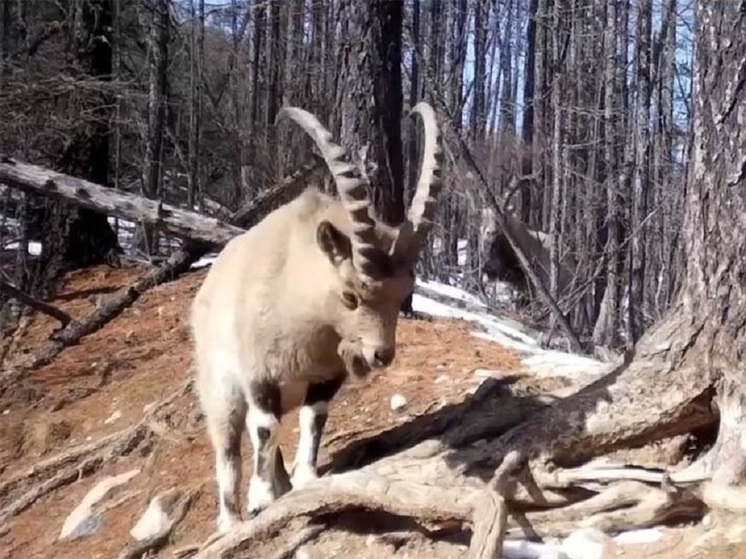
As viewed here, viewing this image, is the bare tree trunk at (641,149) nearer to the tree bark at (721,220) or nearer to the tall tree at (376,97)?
the tall tree at (376,97)

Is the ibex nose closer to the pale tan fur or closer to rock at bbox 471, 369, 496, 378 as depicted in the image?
the pale tan fur

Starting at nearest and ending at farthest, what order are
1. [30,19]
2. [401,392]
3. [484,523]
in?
→ [484,523], [401,392], [30,19]

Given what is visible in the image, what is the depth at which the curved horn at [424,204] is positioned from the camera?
4.79 m

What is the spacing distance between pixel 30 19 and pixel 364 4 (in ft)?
31.9

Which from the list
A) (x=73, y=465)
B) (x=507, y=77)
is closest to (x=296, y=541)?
(x=73, y=465)

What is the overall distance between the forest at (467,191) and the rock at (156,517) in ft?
2.64

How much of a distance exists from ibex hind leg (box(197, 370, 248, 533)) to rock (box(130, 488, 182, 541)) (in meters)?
0.32

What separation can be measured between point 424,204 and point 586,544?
5.34 ft

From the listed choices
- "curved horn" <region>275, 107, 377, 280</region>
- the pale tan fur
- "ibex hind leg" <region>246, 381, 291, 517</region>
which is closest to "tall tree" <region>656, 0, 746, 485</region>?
the pale tan fur

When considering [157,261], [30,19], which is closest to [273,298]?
[157,261]

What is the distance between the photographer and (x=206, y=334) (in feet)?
18.6

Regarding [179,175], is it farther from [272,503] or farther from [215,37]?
[272,503]

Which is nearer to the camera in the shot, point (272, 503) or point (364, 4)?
point (272, 503)

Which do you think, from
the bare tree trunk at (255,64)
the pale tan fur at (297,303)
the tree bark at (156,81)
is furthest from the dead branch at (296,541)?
the bare tree trunk at (255,64)
